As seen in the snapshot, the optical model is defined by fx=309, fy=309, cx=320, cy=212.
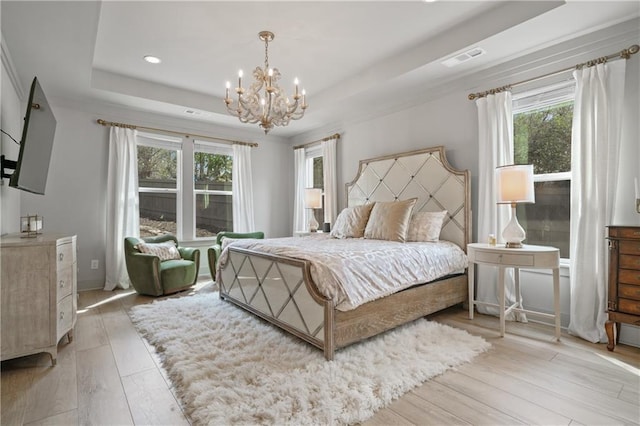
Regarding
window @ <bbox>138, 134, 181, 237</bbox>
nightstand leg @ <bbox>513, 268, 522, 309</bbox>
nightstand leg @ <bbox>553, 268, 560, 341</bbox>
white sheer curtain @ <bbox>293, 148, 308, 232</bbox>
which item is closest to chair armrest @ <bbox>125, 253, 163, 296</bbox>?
window @ <bbox>138, 134, 181, 237</bbox>

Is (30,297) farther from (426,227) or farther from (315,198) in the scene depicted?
(315,198)

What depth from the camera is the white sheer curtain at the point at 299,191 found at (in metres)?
6.04

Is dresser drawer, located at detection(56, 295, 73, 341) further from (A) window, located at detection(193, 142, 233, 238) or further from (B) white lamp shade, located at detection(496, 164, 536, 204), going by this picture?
(B) white lamp shade, located at detection(496, 164, 536, 204)

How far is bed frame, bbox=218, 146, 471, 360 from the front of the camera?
2.28 metres

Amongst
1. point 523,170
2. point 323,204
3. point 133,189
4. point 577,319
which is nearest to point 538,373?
point 577,319

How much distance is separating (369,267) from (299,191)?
3803mm

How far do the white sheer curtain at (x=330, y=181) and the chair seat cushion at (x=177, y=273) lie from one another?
7.47ft

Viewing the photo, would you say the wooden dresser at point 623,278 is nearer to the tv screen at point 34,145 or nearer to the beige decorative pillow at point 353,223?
the beige decorative pillow at point 353,223

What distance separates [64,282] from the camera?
2.46 metres

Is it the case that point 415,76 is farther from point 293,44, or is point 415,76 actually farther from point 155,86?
point 155,86

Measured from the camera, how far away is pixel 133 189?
15.2ft

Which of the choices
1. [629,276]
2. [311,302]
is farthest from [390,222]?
[629,276]

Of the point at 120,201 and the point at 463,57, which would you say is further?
the point at 120,201

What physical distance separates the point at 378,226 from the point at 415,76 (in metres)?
1.79
